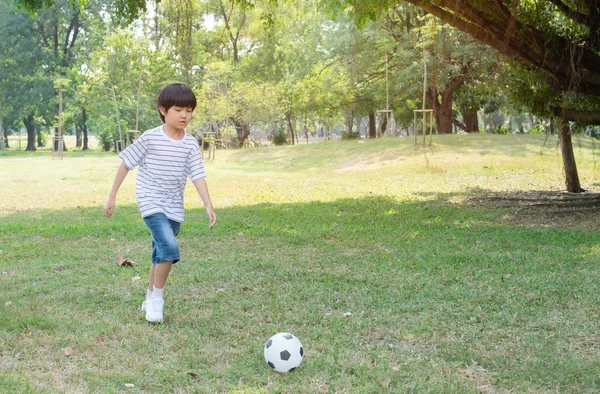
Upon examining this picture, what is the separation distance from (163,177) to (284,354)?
1.75 meters

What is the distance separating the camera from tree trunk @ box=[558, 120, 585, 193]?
39.5 feet

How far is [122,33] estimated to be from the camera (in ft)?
142

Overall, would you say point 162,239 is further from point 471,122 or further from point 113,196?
point 471,122

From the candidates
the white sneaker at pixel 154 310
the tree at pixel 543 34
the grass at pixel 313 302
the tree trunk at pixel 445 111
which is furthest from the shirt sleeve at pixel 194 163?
the tree trunk at pixel 445 111

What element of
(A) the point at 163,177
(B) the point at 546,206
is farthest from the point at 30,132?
(A) the point at 163,177

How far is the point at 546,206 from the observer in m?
11.3

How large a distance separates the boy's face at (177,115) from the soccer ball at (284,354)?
180 cm

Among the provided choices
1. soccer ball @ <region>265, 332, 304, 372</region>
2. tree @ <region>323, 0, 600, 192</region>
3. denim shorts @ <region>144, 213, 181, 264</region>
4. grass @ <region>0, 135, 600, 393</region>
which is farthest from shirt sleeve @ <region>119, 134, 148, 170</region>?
tree @ <region>323, 0, 600, 192</region>

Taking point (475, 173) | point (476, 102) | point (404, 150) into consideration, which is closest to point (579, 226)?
point (475, 173)

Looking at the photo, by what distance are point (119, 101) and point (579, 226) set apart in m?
38.7

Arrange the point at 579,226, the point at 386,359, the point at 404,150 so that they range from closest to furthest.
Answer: the point at 386,359 → the point at 579,226 → the point at 404,150

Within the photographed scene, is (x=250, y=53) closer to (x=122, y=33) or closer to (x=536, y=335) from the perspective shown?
(x=122, y=33)

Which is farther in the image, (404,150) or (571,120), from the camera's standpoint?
(404,150)

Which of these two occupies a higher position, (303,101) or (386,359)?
(303,101)
